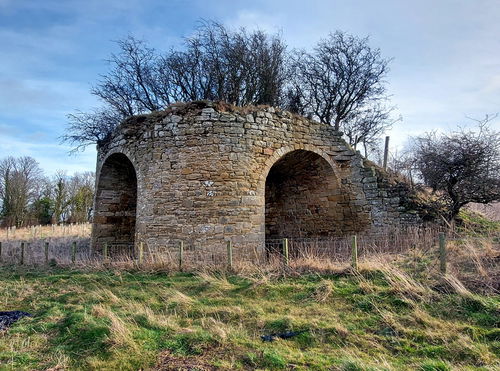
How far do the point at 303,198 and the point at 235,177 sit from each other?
3.28 m

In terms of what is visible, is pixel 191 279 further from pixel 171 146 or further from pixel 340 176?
pixel 340 176

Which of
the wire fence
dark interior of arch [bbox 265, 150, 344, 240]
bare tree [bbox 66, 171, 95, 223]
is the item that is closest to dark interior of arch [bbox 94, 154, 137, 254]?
the wire fence

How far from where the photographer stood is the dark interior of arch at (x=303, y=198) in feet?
35.1

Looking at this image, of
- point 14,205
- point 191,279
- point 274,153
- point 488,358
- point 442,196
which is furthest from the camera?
point 14,205

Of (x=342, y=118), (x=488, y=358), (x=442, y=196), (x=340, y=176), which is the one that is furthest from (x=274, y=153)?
(x=342, y=118)

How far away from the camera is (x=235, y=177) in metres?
9.04

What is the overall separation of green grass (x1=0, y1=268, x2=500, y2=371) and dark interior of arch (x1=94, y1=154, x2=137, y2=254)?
17.1 ft

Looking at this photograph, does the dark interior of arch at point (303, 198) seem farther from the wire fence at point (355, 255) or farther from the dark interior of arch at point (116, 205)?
the dark interior of arch at point (116, 205)

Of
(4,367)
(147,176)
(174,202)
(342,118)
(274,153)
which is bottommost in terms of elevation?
(4,367)

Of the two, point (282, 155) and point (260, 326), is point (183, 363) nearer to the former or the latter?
point (260, 326)

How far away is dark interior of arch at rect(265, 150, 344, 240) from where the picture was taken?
10688 mm

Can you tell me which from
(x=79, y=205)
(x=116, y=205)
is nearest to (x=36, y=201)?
(x=79, y=205)

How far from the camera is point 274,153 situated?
31.5 feet

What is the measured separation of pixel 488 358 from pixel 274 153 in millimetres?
6860
